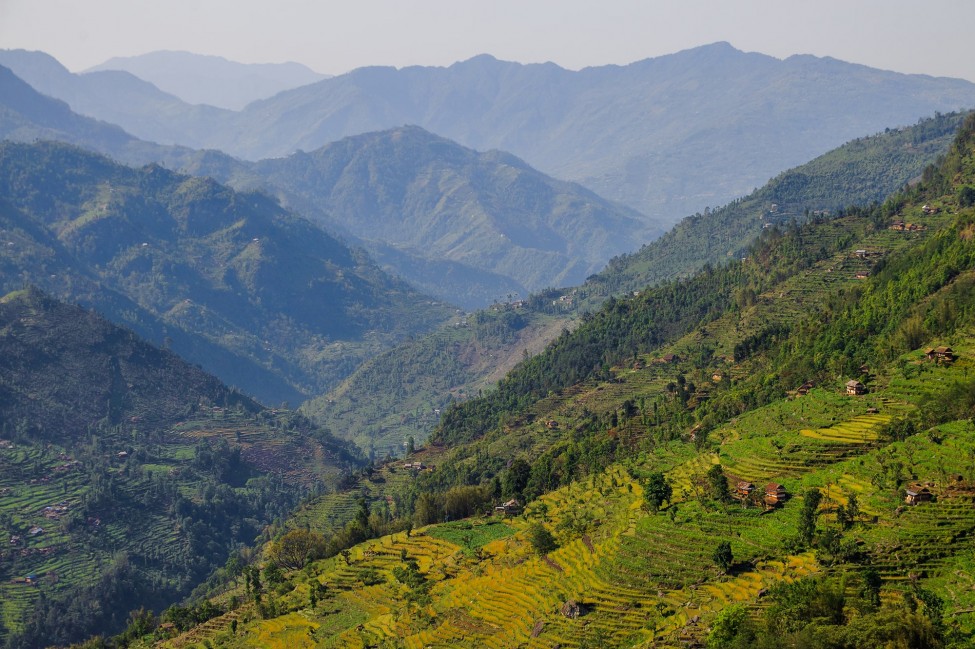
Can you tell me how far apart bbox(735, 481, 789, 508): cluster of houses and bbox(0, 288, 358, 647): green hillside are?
300 feet

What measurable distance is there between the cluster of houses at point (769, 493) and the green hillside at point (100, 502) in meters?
91.4

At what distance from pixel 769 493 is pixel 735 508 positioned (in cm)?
254

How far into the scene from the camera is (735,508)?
6500 centimetres

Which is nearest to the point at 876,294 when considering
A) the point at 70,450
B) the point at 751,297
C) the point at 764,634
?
the point at 751,297

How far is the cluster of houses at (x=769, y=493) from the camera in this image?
212 ft

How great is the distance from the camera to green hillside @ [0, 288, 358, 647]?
5027 inches

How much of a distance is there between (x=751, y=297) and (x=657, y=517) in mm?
73682

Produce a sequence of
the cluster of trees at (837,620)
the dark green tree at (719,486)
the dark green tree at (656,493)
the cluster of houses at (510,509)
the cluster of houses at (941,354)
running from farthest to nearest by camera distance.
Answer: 1. the cluster of houses at (510,509)
2. the cluster of houses at (941,354)
3. the dark green tree at (656,493)
4. the dark green tree at (719,486)
5. the cluster of trees at (837,620)

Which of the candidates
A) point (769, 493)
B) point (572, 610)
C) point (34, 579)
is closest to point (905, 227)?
point (769, 493)

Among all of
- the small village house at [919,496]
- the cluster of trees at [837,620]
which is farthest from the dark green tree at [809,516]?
the small village house at [919,496]

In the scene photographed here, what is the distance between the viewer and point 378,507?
13275 cm

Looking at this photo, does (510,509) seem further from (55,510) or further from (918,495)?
(55,510)

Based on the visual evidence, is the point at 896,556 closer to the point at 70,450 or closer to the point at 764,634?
the point at 764,634

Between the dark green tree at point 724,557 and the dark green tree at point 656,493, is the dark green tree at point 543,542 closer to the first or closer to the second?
the dark green tree at point 656,493
